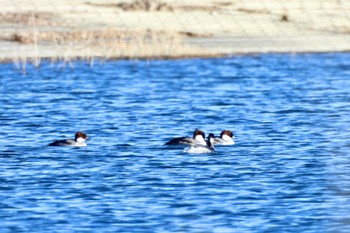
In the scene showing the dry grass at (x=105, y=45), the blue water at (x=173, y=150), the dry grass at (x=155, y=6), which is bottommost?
the dry grass at (x=155, y=6)

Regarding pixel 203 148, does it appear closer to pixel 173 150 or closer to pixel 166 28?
pixel 173 150

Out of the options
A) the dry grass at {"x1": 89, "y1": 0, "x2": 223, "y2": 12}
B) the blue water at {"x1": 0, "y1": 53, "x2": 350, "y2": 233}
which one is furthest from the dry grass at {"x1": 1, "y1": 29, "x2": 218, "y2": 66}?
the dry grass at {"x1": 89, "y1": 0, "x2": 223, "y2": 12}

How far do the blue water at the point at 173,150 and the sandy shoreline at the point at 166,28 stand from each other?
3.14 feet

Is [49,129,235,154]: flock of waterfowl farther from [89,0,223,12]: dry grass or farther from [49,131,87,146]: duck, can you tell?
[89,0,223,12]: dry grass

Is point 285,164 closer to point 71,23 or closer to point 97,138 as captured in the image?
point 97,138

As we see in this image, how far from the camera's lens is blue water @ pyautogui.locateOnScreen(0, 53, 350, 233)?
15.4 metres

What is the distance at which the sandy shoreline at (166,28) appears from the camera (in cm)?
3947

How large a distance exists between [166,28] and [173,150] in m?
21.9

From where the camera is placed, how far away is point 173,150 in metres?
21.7

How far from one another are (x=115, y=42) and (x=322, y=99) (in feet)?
37.6

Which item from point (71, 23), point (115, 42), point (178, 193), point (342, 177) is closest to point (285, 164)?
point (342, 177)

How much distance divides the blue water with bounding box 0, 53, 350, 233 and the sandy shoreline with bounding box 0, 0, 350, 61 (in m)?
0.96

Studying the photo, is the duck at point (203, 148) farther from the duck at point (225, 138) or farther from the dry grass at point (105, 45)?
the dry grass at point (105, 45)

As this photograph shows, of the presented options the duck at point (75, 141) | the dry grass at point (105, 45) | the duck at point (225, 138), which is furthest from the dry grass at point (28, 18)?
the duck at point (225, 138)
